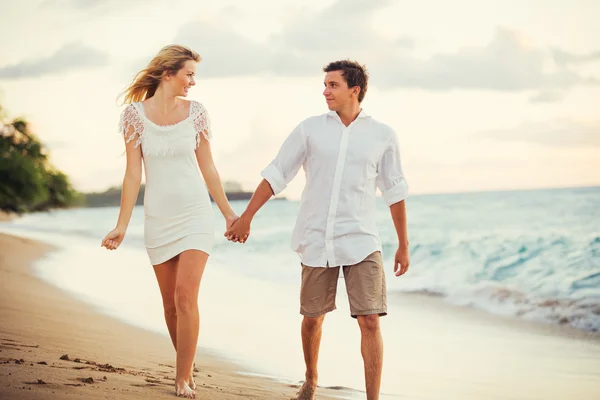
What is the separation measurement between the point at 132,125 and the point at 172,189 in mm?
434

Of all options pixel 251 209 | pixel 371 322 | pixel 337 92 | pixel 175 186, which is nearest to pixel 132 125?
pixel 175 186

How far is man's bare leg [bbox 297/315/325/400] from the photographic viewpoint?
4848mm

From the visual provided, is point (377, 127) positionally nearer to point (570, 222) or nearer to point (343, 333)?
point (343, 333)

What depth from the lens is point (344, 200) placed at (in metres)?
4.63

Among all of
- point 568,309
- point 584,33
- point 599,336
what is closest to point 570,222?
point 584,33

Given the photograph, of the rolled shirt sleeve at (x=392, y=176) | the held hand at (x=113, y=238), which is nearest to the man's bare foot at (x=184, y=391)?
the held hand at (x=113, y=238)

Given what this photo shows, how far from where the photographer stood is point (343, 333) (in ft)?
26.7

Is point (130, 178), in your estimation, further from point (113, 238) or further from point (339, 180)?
point (339, 180)

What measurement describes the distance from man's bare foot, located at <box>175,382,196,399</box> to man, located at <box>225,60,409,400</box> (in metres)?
0.71

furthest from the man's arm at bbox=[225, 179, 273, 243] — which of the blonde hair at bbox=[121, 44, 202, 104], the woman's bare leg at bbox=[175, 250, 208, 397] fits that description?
the blonde hair at bbox=[121, 44, 202, 104]

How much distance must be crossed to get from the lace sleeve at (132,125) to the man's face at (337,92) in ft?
3.47

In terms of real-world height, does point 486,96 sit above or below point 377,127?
above

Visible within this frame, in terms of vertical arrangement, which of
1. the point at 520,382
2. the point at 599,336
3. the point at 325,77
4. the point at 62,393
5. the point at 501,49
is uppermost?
the point at 501,49

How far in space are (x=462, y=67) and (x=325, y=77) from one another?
2683 cm
